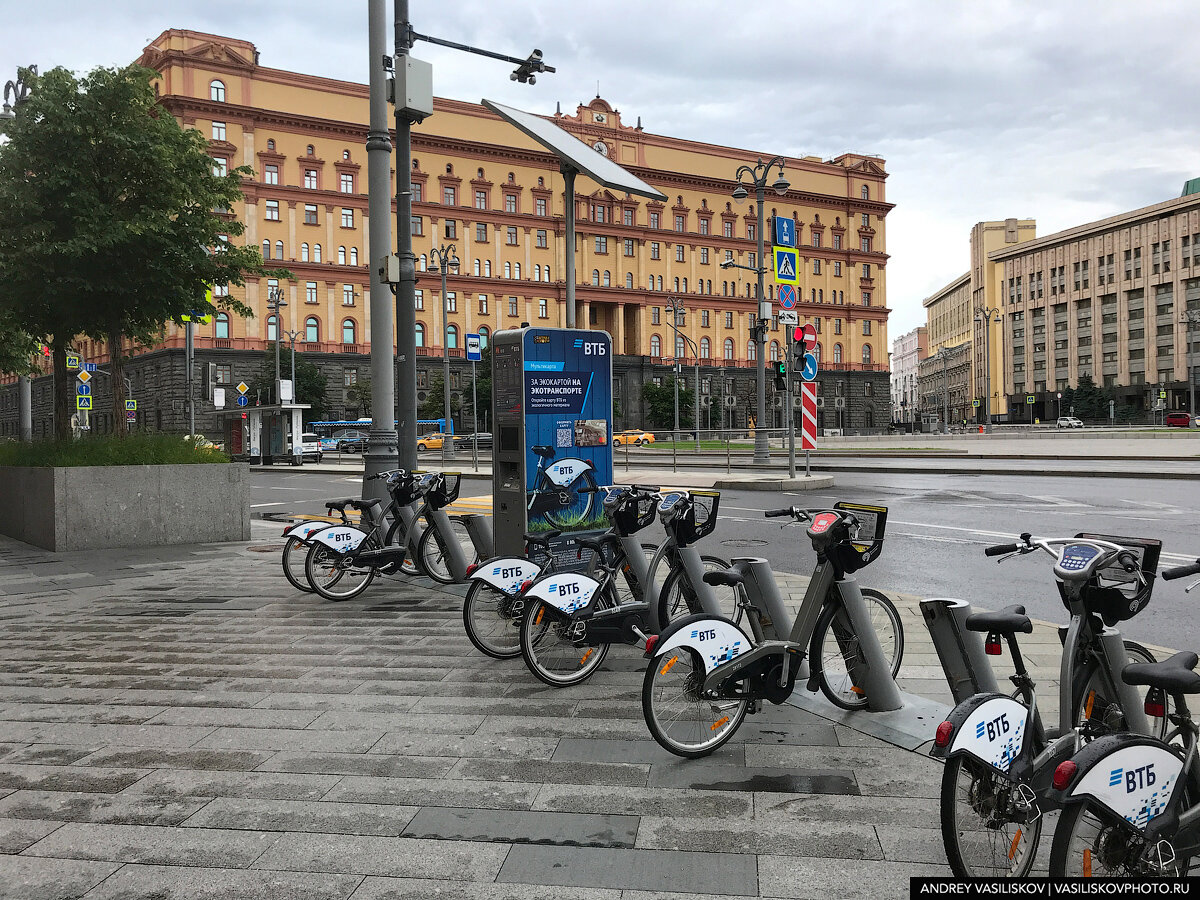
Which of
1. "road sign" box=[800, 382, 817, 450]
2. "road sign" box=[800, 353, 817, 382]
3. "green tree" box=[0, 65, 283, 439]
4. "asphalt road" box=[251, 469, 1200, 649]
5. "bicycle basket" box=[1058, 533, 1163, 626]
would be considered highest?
"green tree" box=[0, 65, 283, 439]

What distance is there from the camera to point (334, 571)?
888 cm

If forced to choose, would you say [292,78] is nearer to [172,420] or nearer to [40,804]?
[172,420]

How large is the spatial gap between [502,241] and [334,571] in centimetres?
8702

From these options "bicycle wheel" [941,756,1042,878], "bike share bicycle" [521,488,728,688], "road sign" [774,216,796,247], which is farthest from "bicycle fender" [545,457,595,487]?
"road sign" [774,216,796,247]

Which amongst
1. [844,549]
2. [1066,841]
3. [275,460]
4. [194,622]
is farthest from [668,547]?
[275,460]

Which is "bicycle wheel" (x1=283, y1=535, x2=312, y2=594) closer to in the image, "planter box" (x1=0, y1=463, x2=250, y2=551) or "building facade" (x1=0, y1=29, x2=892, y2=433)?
"planter box" (x1=0, y1=463, x2=250, y2=551)

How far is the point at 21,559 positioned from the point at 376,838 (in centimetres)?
1032

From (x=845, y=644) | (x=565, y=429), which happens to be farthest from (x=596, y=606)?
(x=565, y=429)

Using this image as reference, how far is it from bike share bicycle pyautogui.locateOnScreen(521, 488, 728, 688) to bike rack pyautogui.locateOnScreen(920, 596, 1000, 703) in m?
1.57

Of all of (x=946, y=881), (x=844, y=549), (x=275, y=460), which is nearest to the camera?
(x=946, y=881)

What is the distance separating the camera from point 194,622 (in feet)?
26.1

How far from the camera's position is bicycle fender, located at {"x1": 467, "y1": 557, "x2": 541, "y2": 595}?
6.28 m

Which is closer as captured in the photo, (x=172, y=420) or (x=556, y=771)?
(x=556, y=771)

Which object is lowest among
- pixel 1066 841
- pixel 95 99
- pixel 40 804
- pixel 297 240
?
pixel 40 804
